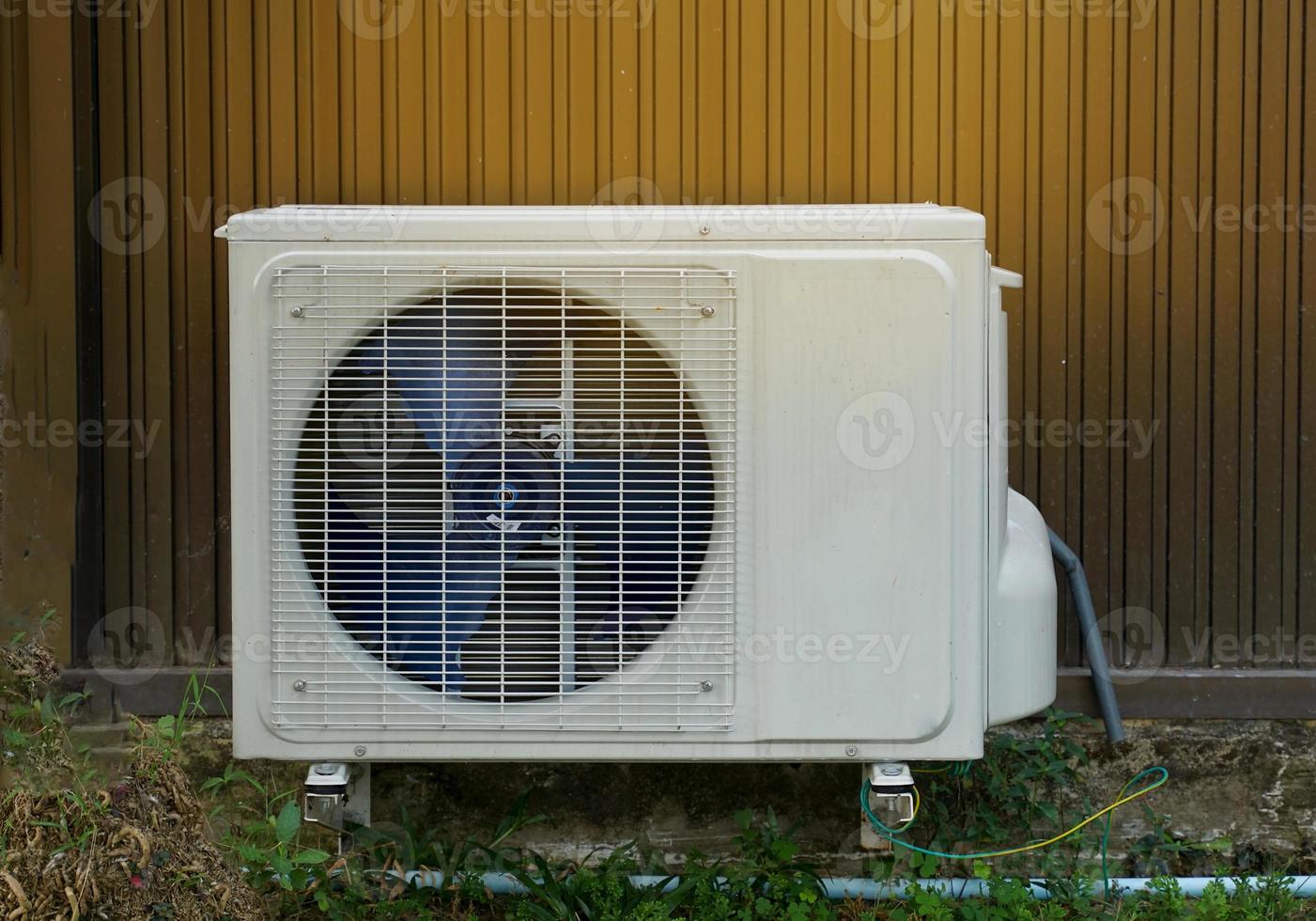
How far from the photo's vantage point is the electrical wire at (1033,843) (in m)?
2.36

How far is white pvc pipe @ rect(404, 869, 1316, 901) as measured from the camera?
8.86 feet

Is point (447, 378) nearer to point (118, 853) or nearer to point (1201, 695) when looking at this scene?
point (118, 853)

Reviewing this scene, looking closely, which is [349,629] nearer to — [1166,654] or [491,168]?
[491,168]

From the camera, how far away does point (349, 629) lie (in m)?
2.15

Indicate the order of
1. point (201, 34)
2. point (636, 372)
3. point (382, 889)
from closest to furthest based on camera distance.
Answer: point (636, 372), point (382, 889), point (201, 34)

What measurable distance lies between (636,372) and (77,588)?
1682mm

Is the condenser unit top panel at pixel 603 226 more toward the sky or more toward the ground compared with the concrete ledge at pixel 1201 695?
more toward the sky

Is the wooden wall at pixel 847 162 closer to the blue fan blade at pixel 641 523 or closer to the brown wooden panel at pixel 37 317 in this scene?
the brown wooden panel at pixel 37 317

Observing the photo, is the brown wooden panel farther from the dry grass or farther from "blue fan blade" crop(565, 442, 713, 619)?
"blue fan blade" crop(565, 442, 713, 619)

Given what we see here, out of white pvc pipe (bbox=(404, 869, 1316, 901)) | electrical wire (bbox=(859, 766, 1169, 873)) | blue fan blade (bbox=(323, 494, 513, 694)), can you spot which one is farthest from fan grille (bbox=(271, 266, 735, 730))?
white pvc pipe (bbox=(404, 869, 1316, 901))

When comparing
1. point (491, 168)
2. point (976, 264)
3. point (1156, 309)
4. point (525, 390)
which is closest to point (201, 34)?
point (491, 168)

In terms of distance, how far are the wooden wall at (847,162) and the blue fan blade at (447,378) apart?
96cm

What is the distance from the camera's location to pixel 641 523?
6.88 ft

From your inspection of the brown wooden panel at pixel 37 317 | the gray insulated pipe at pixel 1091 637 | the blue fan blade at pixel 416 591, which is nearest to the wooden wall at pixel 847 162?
the brown wooden panel at pixel 37 317
